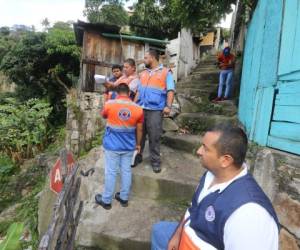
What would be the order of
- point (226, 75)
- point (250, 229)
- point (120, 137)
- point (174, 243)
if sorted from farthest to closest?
point (226, 75), point (120, 137), point (174, 243), point (250, 229)

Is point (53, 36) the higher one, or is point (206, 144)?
point (53, 36)

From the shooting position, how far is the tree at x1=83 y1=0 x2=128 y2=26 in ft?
60.0

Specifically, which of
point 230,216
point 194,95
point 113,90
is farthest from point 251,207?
point 194,95

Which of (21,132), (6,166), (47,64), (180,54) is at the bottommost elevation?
(6,166)

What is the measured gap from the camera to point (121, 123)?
3.71 meters

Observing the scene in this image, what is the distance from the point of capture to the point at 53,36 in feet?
40.5

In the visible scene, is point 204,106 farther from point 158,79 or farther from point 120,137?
point 120,137

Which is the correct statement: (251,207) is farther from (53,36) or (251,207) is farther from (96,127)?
(53,36)

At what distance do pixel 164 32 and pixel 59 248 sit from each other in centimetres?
1219

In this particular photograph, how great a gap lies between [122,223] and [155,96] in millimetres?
1832

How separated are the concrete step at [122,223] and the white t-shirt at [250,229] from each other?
2.07 m

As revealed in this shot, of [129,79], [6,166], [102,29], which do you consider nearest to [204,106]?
[129,79]

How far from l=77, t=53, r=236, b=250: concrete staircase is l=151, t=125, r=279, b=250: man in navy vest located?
1465 millimetres

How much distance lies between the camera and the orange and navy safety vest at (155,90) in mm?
4277
